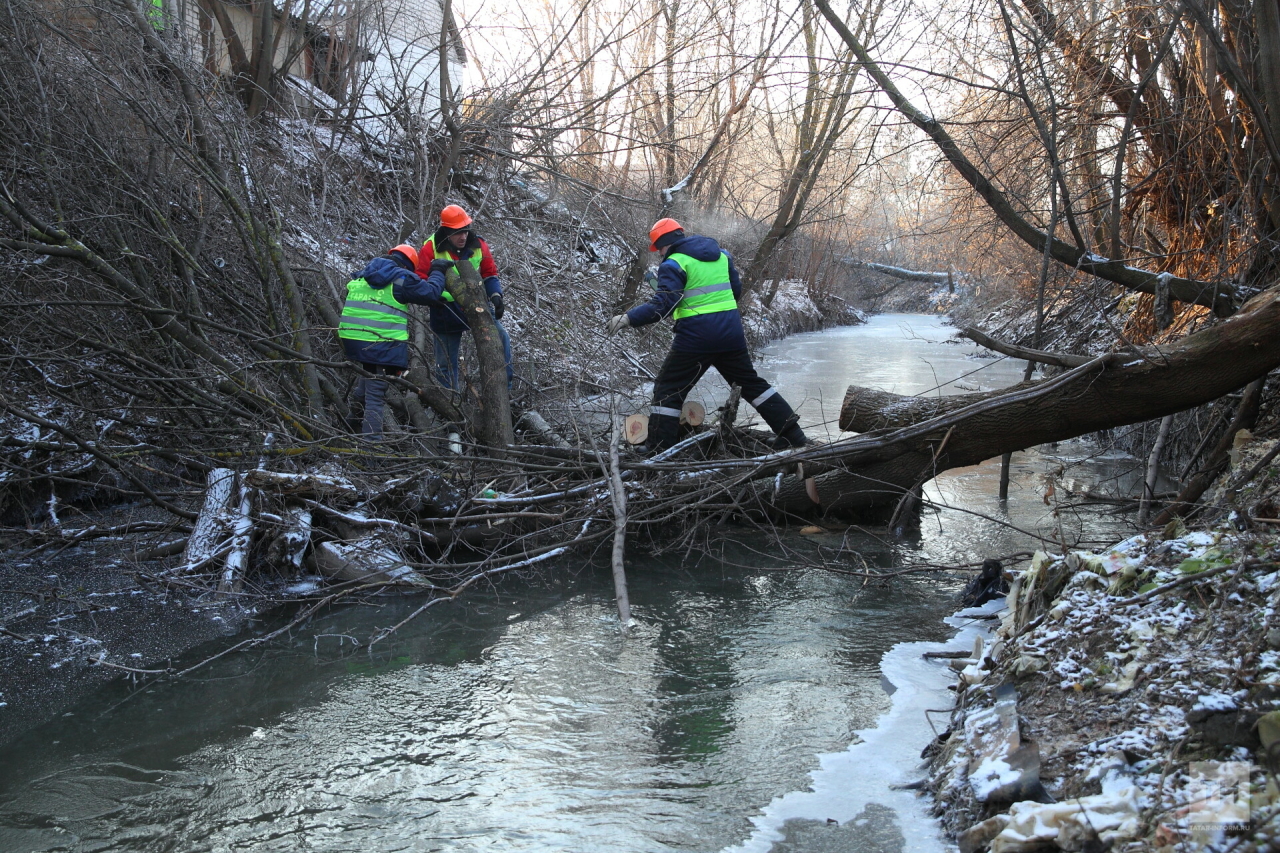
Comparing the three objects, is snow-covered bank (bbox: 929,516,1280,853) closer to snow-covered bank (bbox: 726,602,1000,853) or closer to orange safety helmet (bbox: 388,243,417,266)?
snow-covered bank (bbox: 726,602,1000,853)

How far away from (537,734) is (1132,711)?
2.07 meters

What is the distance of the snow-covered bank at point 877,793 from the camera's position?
9.15ft

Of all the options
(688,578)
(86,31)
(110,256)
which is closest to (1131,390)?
(688,578)

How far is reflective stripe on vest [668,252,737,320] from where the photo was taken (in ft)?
21.5

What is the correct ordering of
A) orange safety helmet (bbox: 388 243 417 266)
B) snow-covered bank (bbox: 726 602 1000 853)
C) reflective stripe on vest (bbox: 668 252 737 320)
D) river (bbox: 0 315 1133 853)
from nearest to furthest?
snow-covered bank (bbox: 726 602 1000 853)
river (bbox: 0 315 1133 853)
reflective stripe on vest (bbox: 668 252 737 320)
orange safety helmet (bbox: 388 243 417 266)

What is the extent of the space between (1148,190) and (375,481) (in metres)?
6.06

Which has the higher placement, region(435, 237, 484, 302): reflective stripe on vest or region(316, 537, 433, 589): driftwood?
region(435, 237, 484, 302): reflective stripe on vest

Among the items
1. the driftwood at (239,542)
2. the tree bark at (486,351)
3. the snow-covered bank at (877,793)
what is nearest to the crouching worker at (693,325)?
the tree bark at (486,351)

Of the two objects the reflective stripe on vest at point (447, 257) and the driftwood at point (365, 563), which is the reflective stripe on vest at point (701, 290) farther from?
the driftwood at point (365, 563)

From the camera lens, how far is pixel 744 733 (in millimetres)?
3605

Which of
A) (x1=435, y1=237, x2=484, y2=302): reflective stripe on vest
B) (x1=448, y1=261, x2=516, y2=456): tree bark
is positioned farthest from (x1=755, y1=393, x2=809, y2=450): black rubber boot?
(x1=435, y1=237, x2=484, y2=302): reflective stripe on vest

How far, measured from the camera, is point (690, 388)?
261 inches


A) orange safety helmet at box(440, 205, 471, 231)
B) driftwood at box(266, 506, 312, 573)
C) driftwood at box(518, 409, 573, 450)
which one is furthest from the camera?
driftwood at box(518, 409, 573, 450)

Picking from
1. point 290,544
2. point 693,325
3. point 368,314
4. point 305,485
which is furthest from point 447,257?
point 290,544
